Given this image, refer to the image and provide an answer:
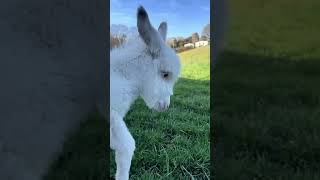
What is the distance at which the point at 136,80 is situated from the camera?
5.65 ft

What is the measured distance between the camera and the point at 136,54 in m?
1.71

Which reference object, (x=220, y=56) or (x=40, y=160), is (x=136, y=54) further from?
(x=40, y=160)

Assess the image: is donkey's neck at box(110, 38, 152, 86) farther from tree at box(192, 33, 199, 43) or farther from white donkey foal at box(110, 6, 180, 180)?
tree at box(192, 33, 199, 43)

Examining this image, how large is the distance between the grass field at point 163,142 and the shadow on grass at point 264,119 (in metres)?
0.07

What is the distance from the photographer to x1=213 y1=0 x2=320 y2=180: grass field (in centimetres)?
183

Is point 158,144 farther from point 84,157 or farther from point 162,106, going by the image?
point 84,157

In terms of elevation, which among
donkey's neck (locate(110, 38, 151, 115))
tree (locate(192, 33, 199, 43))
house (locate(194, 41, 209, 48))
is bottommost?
donkey's neck (locate(110, 38, 151, 115))

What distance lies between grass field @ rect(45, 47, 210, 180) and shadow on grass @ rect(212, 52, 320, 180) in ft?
0.21

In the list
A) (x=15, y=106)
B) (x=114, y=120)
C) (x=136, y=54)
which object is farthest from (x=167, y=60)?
(x=15, y=106)

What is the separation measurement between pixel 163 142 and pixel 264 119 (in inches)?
14.4

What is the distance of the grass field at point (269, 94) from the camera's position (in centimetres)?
183

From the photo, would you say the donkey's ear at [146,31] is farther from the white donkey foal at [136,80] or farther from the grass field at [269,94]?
the grass field at [269,94]

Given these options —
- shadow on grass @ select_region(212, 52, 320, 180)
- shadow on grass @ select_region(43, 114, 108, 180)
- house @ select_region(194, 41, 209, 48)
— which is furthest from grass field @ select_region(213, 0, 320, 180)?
shadow on grass @ select_region(43, 114, 108, 180)

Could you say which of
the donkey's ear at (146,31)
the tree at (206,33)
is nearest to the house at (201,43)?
the tree at (206,33)
